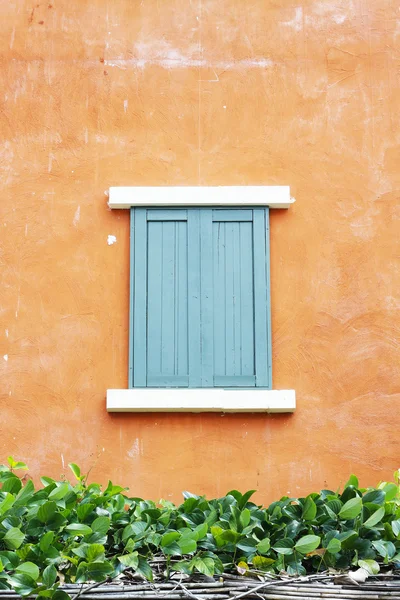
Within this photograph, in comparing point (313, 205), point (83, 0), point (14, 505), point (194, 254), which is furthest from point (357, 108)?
point (14, 505)

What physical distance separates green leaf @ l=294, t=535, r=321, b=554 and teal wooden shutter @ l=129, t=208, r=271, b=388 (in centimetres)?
235

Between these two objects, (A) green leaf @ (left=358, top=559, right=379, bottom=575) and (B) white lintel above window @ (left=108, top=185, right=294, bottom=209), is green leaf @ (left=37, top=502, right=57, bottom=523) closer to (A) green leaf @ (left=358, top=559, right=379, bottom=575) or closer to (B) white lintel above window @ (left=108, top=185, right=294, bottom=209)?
(A) green leaf @ (left=358, top=559, right=379, bottom=575)

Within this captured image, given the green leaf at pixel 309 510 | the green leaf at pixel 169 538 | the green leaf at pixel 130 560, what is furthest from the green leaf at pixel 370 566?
the green leaf at pixel 130 560

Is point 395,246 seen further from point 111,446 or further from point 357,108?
point 111,446

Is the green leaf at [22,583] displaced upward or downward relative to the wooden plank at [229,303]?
downward

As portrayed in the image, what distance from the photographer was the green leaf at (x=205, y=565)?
365cm

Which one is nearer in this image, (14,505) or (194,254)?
(14,505)

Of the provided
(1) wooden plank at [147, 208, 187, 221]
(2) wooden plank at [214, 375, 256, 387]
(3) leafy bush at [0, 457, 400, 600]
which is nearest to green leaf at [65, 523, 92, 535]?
(3) leafy bush at [0, 457, 400, 600]

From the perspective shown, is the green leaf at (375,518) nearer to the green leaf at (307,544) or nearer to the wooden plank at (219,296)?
the green leaf at (307,544)

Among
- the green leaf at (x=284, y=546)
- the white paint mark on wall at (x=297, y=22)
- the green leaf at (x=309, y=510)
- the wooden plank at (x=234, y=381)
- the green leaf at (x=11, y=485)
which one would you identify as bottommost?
the green leaf at (x=284, y=546)

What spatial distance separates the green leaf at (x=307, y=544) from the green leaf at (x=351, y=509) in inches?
7.9

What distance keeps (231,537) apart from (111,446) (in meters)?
2.36

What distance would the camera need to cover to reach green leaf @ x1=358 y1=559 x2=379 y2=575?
375 centimetres

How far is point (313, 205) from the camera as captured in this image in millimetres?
6430
